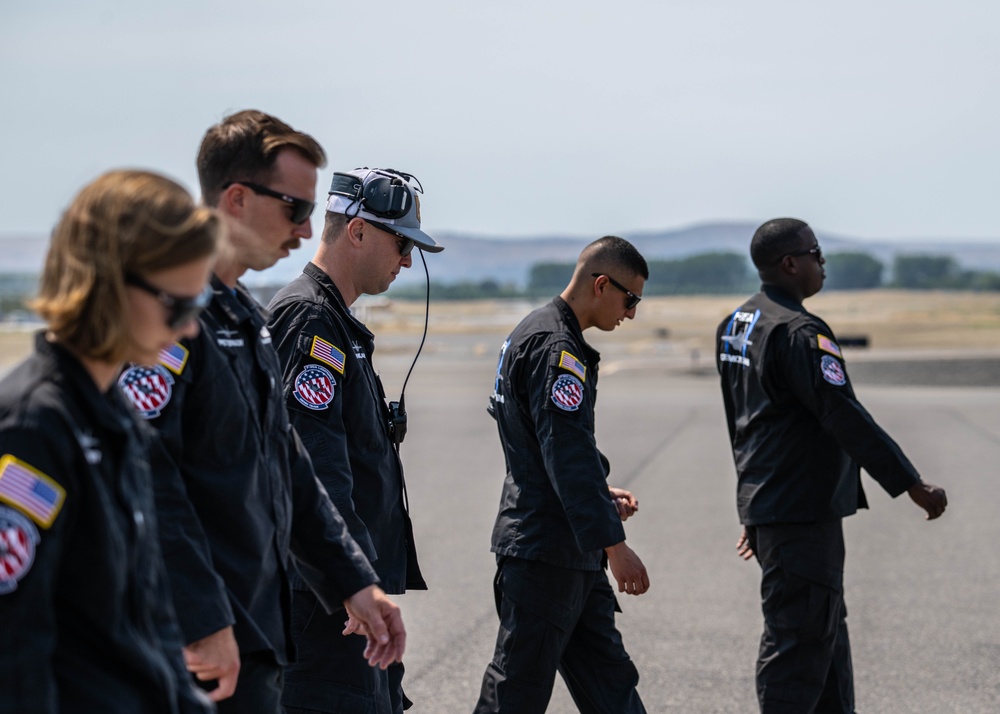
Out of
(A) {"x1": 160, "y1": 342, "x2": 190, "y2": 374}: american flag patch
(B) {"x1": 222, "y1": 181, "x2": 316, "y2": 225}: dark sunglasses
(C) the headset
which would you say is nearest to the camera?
(A) {"x1": 160, "y1": 342, "x2": 190, "y2": 374}: american flag patch

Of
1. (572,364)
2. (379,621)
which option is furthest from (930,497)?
(379,621)

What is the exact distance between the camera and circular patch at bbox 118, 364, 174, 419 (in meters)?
2.38

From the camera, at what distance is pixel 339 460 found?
11.5 feet

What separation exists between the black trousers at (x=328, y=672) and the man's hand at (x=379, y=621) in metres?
0.77

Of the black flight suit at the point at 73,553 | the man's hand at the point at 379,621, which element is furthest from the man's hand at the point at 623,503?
the black flight suit at the point at 73,553

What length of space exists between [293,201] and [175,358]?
0.56 m

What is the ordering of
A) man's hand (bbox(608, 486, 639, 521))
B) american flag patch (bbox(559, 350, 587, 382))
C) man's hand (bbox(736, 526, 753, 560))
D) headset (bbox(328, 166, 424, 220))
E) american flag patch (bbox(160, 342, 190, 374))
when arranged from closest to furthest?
1. american flag patch (bbox(160, 342, 190, 374))
2. headset (bbox(328, 166, 424, 220))
3. american flag patch (bbox(559, 350, 587, 382))
4. man's hand (bbox(608, 486, 639, 521))
5. man's hand (bbox(736, 526, 753, 560))

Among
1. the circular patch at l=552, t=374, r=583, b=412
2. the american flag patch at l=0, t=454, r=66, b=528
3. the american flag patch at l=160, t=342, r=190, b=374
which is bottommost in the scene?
the circular patch at l=552, t=374, r=583, b=412

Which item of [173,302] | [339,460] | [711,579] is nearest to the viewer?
[173,302]

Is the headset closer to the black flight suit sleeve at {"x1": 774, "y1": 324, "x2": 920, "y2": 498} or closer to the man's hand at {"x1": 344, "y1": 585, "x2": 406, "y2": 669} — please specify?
the man's hand at {"x1": 344, "y1": 585, "x2": 406, "y2": 669}

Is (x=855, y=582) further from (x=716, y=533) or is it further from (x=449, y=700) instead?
(x=449, y=700)

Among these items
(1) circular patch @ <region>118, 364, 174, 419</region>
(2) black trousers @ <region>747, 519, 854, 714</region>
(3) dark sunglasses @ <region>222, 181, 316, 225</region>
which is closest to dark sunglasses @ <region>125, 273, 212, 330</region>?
(1) circular patch @ <region>118, 364, 174, 419</region>

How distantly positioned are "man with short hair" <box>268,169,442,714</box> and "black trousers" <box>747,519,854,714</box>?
1.54m

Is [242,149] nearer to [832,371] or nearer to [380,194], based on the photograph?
[380,194]
